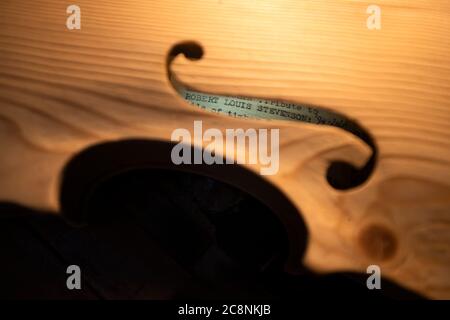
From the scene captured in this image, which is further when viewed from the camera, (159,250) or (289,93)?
(159,250)

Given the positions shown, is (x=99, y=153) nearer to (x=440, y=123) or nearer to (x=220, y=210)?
(x=220, y=210)

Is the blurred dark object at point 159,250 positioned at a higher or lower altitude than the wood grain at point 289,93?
lower

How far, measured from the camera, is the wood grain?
49 centimetres

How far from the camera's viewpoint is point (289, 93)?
0.63 meters

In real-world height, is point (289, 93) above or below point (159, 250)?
above

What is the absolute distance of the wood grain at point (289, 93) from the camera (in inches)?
19.3

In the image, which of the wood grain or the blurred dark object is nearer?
the wood grain

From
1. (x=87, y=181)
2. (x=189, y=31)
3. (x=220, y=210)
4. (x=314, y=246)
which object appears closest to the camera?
(x=314, y=246)

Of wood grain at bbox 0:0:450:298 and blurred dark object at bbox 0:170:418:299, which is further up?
wood grain at bbox 0:0:450:298

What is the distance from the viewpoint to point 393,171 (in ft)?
1.79

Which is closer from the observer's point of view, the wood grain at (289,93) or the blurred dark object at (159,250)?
the wood grain at (289,93)

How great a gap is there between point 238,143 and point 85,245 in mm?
511

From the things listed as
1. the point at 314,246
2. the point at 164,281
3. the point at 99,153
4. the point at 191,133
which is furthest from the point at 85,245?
the point at 314,246
